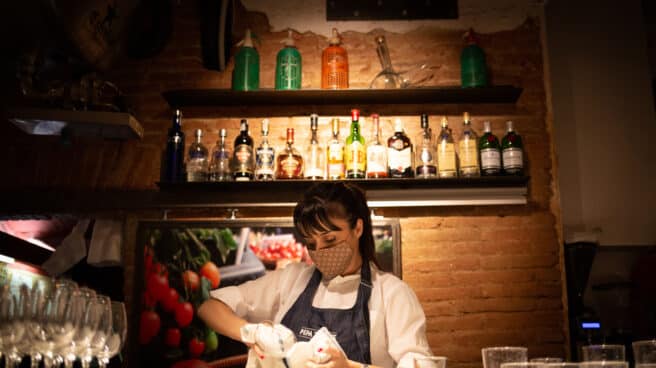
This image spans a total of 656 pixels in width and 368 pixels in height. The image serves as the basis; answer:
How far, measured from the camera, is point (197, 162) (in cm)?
334

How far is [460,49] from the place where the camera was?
3658 mm

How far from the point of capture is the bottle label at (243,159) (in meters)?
3.28

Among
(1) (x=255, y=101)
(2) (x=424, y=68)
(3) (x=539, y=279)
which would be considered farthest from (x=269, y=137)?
(3) (x=539, y=279)

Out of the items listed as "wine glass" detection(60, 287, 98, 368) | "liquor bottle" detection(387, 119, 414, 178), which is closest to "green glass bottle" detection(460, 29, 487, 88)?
"liquor bottle" detection(387, 119, 414, 178)

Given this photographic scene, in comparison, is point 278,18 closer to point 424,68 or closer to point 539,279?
point 424,68

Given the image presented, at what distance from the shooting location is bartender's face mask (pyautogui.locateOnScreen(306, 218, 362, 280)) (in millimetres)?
2598

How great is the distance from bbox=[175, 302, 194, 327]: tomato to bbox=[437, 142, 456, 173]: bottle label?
1.51m

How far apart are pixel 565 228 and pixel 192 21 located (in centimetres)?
268

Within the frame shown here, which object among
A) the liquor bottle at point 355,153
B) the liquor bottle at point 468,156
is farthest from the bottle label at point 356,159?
the liquor bottle at point 468,156

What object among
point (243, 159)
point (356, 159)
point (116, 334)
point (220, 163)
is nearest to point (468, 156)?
point (356, 159)

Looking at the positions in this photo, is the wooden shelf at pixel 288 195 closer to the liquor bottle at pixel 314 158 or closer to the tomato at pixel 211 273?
the liquor bottle at pixel 314 158

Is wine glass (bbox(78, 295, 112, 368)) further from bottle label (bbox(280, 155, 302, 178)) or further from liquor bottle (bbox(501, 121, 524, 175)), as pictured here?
liquor bottle (bbox(501, 121, 524, 175))

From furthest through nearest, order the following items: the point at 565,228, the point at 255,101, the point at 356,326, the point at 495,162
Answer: the point at 565,228 → the point at 255,101 → the point at 495,162 → the point at 356,326

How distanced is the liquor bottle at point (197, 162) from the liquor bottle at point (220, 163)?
1.7 inches
